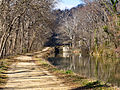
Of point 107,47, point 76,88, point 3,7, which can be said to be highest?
point 3,7

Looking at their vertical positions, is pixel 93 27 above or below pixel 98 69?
above

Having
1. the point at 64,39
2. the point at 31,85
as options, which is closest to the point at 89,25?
the point at 64,39

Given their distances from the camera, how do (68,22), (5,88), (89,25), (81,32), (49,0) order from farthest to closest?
(68,22) → (81,32) → (89,25) → (49,0) → (5,88)

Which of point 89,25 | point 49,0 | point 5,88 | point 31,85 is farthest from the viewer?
point 89,25

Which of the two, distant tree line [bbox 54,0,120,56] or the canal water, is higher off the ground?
distant tree line [bbox 54,0,120,56]

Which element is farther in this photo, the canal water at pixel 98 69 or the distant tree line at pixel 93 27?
the distant tree line at pixel 93 27

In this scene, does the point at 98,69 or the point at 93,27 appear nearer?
the point at 98,69

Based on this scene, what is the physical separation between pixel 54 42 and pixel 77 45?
90.4 feet

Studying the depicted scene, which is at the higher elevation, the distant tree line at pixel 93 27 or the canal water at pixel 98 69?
the distant tree line at pixel 93 27

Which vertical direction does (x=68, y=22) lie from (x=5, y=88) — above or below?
above

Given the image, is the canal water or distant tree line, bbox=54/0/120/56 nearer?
the canal water

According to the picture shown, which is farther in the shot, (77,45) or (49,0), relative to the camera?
(77,45)

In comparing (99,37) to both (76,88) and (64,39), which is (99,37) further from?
(64,39)

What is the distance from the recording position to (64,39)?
93.3m
